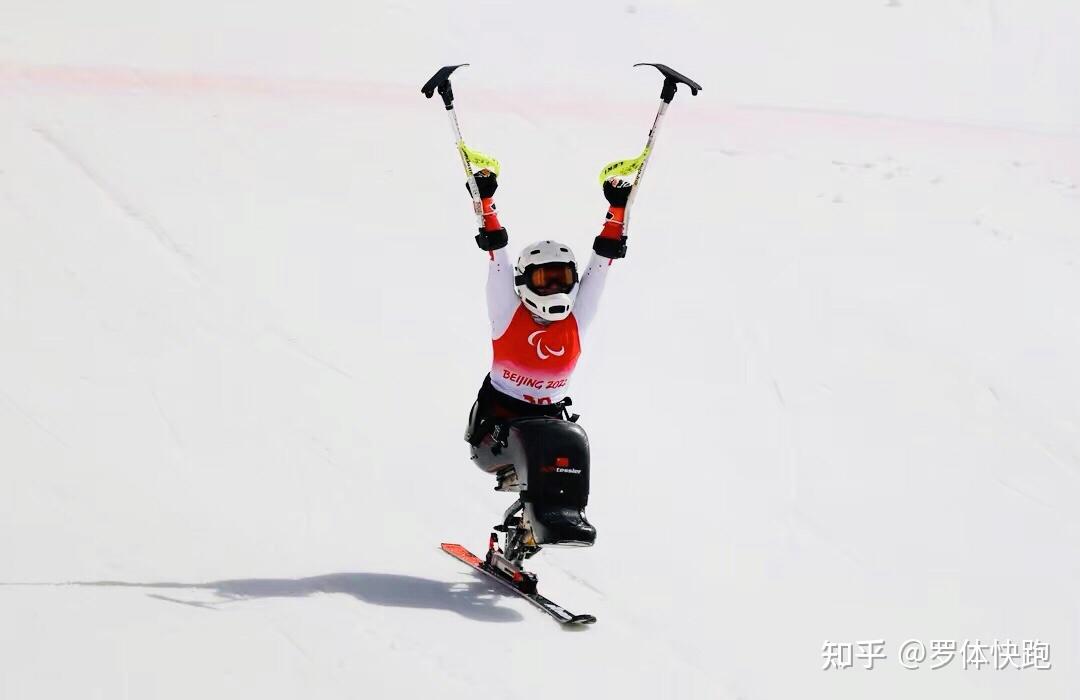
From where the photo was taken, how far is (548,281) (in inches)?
343

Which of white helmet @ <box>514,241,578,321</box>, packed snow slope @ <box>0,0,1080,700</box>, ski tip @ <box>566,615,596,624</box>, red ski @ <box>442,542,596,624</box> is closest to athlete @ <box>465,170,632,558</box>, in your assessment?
white helmet @ <box>514,241,578,321</box>

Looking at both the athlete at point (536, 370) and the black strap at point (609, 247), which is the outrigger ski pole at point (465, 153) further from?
the black strap at point (609, 247)

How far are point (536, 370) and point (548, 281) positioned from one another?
0.55m

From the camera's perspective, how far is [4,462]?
9.23 m

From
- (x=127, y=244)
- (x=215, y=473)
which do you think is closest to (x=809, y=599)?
(x=215, y=473)

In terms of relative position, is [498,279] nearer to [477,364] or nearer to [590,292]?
[590,292]

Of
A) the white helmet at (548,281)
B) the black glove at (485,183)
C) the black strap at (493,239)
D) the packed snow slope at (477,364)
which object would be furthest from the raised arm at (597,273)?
the packed snow slope at (477,364)

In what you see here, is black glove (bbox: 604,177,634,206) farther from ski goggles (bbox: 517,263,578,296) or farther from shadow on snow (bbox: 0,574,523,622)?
shadow on snow (bbox: 0,574,523,622)

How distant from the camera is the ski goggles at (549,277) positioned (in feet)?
28.5

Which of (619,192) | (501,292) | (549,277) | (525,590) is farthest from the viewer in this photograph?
(619,192)

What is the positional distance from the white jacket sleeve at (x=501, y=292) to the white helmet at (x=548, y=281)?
0.08 m

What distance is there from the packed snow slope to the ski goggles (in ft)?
6.19

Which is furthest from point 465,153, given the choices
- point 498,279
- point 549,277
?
point 549,277

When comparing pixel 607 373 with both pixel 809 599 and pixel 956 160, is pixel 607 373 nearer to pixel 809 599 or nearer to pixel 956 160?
pixel 809 599
